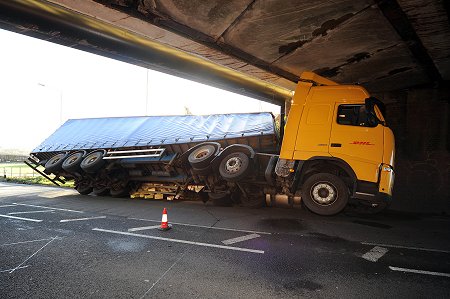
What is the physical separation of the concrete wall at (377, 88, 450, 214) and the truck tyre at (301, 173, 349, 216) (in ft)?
14.4

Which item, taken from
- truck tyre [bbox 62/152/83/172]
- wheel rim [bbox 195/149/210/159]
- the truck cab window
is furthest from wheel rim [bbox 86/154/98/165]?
the truck cab window

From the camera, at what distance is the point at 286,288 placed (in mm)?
3207

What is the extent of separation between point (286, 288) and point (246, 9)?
463 centimetres

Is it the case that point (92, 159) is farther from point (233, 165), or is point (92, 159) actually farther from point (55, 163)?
point (233, 165)

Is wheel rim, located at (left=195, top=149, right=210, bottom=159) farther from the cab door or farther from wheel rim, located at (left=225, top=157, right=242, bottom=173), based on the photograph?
the cab door

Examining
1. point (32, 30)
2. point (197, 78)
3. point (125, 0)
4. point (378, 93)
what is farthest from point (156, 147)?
point (378, 93)

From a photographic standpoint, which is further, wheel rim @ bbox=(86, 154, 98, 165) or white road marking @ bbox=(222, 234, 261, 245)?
wheel rim @ bbox=(86, 154, 98, 165)

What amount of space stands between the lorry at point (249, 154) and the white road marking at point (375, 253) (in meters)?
1.77

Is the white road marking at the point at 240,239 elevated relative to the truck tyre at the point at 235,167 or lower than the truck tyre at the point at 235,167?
lower

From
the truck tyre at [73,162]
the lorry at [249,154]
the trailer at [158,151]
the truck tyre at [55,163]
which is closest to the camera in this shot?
the lorry at [249,154]

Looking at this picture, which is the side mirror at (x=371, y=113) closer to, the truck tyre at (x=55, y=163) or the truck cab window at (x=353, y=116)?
the truck cab window at (x=353, y=116)

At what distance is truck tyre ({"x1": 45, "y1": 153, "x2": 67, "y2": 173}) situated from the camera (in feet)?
35.9

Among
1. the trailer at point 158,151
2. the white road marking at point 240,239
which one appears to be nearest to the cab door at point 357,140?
the trailer at point 158,151

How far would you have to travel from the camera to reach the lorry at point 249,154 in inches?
252
